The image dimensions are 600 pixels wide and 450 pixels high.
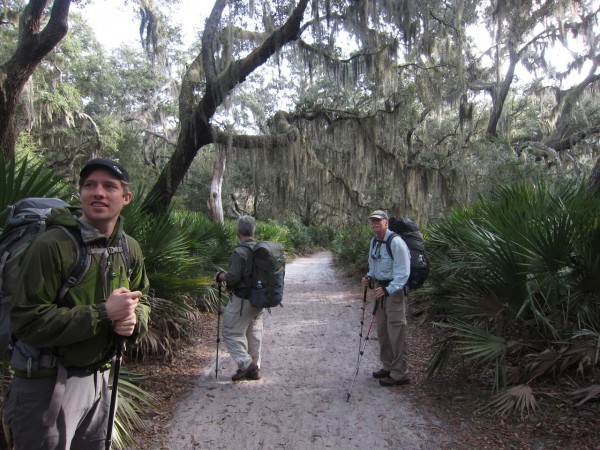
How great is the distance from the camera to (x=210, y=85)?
806cm

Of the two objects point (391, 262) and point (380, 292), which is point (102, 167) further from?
point (391, 262)

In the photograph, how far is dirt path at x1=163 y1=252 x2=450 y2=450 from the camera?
361 cm

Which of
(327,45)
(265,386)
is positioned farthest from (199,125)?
(265,386)

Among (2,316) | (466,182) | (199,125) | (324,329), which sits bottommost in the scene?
(324,329)

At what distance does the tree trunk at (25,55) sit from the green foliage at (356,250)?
Answer: 9608 mm

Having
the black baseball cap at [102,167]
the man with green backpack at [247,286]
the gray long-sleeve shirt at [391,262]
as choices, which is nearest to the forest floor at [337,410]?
the man with green backpack at [247,286]

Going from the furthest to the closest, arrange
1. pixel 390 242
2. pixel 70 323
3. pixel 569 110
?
pixel 569 110
pixel 390 242
pixel 70 323

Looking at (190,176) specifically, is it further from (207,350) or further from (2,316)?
(2,316)

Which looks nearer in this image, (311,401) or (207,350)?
(311,401)

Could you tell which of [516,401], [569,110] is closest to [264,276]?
[516,401]

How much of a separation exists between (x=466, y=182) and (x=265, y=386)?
9480mm

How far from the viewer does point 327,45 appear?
956cm

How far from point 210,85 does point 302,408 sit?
243 inches

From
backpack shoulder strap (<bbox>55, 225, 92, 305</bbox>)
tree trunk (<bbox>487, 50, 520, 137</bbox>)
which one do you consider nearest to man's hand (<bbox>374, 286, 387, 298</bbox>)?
backpack shoulder strap (<bbox>55, 225, 92, 305</bbox>)
